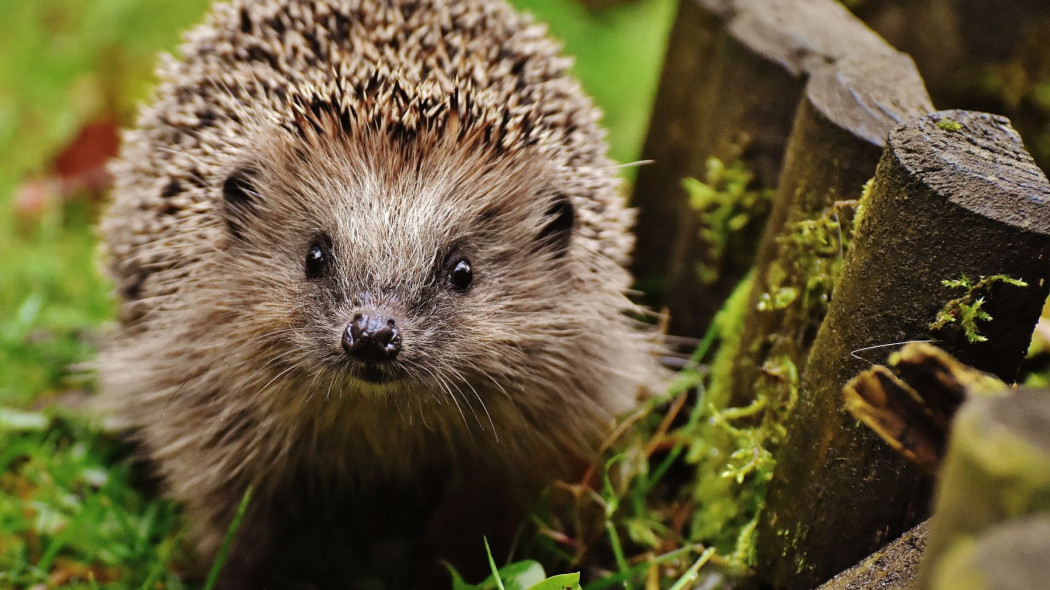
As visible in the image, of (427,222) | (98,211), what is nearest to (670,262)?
(427,222)

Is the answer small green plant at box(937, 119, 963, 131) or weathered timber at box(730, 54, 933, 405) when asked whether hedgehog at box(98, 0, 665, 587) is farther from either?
small green plant at box(937, 119, 963, 131)

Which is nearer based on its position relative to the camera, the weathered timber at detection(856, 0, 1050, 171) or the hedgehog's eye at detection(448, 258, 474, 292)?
the hedgehog's eye at detection(448, 258, 474, 292)

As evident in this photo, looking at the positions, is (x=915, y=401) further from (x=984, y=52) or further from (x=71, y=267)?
(x=71, y=267)

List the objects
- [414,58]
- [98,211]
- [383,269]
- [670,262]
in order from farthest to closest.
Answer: [98,211] < [670,262] < [414,58] < [383,269]

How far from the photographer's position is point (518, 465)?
107 inches

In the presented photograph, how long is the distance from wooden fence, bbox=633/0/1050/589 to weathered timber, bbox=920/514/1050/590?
0.06ft

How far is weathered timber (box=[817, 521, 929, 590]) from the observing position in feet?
6.03

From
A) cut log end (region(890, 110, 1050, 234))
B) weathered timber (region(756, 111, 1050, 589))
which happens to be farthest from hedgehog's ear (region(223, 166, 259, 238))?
cut log end (region(890, 110, 1050, 234))

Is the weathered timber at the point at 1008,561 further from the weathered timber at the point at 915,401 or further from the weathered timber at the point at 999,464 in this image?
the weathered timber at the point at 915,401

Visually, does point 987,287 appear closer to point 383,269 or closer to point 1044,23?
point 383,269

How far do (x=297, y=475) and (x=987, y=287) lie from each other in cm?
193

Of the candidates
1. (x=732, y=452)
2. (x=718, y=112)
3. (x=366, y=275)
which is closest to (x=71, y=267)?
(x=366, y=275)

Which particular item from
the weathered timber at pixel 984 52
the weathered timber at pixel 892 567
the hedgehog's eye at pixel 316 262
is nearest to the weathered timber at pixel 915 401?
the weathered timber at pixel 892 567

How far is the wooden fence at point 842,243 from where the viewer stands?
5.67 ft
